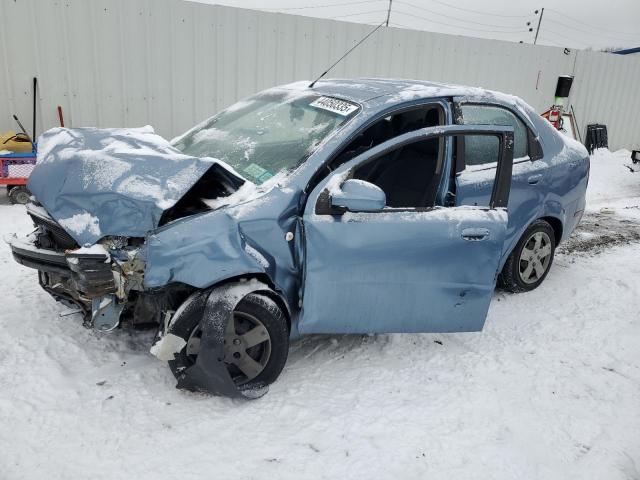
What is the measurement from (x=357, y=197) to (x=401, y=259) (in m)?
0.49

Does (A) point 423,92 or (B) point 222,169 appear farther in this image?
(A) point 423,92

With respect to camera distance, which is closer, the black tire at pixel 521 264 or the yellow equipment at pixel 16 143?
the black tire at pixel 521 264

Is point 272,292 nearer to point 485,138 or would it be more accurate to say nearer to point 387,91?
point 387,91

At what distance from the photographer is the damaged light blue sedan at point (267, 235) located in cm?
285

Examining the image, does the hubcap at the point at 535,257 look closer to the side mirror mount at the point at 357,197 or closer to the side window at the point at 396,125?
the side window at the point at 396,125

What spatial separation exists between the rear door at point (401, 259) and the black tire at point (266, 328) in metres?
0.16

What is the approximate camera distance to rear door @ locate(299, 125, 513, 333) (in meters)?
3.03

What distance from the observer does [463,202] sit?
3.73m

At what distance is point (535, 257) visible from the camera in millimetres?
4738

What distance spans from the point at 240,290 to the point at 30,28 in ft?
20.4

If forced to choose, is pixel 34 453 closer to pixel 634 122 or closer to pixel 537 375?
pixel 537 375

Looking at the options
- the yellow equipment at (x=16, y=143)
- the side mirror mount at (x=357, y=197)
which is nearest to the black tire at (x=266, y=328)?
the side mirror mount at (x=357, y=197)

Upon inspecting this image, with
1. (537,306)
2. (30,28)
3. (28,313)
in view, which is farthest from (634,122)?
(28,313)

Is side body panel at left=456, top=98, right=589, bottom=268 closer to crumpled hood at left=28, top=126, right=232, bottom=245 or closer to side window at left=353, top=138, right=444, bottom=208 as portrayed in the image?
side window at left=353, top=138, right=444, bottom=208
